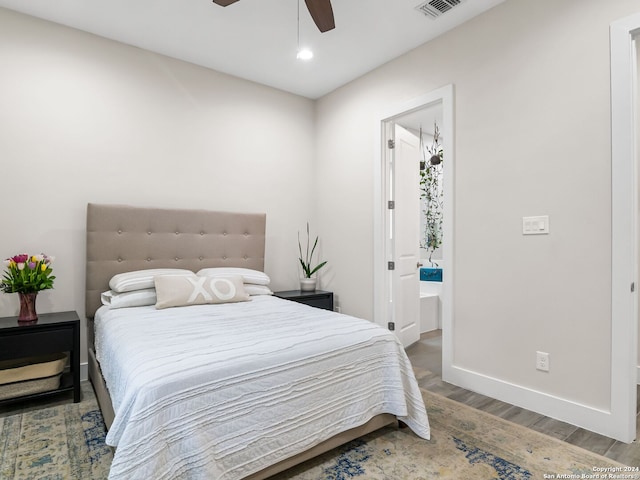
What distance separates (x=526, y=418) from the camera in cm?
236

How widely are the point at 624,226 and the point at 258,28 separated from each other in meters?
2.82

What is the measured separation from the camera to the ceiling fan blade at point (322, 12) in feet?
6.68

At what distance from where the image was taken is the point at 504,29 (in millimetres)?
2631

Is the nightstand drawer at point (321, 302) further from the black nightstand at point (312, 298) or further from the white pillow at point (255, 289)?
the white pillow at point (255, 289)

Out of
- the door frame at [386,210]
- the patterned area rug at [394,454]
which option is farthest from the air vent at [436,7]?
the patterned area rug at [394,454]

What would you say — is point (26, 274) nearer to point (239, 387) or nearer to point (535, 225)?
point (239, 387)

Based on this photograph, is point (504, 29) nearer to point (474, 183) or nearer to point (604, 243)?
point (474, 183)

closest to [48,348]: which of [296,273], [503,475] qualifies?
[296,273]

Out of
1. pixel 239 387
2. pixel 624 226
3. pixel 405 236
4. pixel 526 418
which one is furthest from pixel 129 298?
pixel 624 226

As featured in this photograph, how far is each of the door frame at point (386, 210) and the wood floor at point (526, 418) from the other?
184 mm

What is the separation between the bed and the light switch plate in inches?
46.9

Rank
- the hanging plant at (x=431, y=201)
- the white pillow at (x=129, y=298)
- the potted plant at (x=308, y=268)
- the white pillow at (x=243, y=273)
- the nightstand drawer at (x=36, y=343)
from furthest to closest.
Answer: the hanging plant at (x=431, y=201) < the potted plant at (x=308, y=268) < the white pillow at (x=243, y=273) < the white pillow at (x=129, y=298) < the nightstand drawer at (x=36, y=343)

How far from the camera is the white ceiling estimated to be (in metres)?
2.69

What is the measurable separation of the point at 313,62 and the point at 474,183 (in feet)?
6.11
